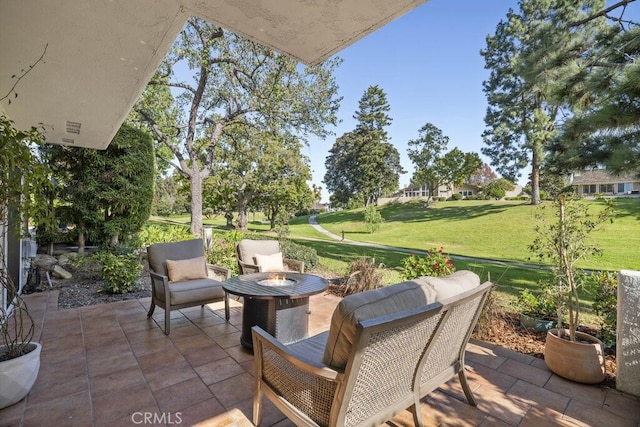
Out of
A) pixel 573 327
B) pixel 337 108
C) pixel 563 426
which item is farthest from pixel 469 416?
pixel 337 108

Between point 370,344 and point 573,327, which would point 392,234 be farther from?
point 370,344

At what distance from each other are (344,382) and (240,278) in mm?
2485

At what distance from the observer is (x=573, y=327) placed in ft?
9.00

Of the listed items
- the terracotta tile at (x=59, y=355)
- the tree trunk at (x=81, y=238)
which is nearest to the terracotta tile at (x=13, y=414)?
the terracotta tile at (x=59, y=355)

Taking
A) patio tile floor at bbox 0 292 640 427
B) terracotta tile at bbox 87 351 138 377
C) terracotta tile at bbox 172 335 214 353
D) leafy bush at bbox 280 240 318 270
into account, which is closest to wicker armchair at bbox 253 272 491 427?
patio tile floor at bbox 0 292 640 427

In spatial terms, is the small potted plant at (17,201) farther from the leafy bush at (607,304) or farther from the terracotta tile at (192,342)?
the leafy bush at (607,304)

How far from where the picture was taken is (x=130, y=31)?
2.35m

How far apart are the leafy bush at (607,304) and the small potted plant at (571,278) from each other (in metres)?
0.26

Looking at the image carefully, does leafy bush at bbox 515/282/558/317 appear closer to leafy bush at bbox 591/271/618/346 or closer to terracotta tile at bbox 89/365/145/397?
leafy bush at bbox 591/271/618/346

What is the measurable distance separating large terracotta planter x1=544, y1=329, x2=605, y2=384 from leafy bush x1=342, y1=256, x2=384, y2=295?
8.74ft

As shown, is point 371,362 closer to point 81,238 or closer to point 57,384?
point 57,384

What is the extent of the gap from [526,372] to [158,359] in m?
3.58

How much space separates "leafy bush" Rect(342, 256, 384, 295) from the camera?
5.16 m

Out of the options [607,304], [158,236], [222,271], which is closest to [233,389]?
[222,271]
